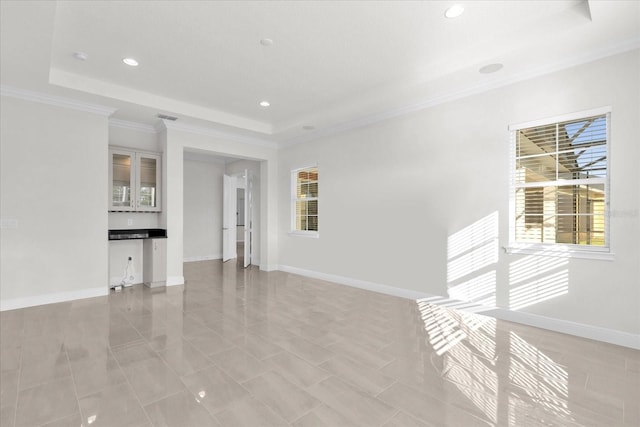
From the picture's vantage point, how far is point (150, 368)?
2430mm

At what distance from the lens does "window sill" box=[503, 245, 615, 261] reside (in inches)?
118

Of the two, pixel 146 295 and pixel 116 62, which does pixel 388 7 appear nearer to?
pixel 116 62

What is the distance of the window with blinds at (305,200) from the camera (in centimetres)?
616

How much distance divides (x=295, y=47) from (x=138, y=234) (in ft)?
12.9

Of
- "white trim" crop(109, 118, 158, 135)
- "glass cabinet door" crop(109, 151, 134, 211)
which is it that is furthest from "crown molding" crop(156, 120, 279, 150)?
"glass cabinet door" crop(109, 151, 134, 211)

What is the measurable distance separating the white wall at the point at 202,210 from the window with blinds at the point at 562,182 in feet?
22.5

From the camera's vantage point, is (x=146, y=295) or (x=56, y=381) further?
(x=146, y=295)

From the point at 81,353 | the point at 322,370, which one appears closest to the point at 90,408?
the point at 81,353

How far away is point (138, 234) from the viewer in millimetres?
5078

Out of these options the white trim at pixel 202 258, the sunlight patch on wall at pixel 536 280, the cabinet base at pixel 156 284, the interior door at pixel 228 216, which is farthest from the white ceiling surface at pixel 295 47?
the white trim at pixel 202 258

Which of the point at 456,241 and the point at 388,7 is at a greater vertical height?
the point at 388,7

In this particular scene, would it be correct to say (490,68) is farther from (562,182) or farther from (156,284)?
(156,284)

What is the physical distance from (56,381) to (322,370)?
6.46 feet

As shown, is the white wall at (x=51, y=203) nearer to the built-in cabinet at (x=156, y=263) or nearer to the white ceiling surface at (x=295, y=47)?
the white ceiling surface at (x=295, y=47)
